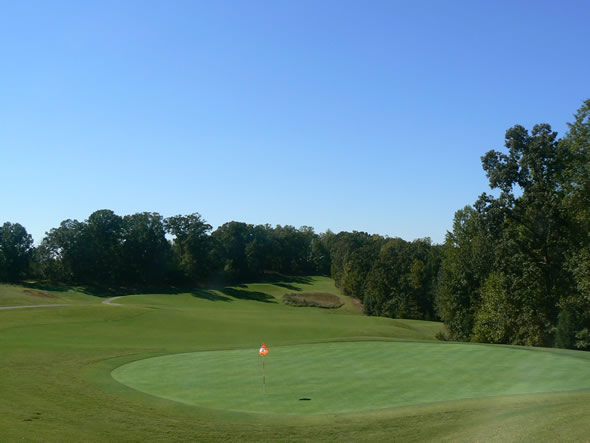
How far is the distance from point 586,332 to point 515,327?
772 cm

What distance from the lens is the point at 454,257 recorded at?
61.0 metres

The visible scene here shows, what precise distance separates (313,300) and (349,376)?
76.1 meters

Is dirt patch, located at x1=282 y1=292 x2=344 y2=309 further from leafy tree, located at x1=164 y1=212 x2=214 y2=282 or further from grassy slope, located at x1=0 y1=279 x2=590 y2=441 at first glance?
grassy slope, located at x1=0 y1=279 x2=590 y2=441

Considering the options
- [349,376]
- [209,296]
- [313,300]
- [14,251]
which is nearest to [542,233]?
[349,376]

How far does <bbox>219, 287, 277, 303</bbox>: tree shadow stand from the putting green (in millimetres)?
69031

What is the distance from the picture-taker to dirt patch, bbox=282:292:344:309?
290ft

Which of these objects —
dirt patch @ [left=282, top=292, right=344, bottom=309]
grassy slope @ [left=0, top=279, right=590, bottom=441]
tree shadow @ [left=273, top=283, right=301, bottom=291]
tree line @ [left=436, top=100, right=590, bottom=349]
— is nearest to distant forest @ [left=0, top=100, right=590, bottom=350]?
tree line @ [left=436, top=100, right=590, bottom=349]

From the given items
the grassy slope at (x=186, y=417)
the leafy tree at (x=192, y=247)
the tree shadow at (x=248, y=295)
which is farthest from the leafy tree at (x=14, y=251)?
the grassy slope at (x=186, y=417)

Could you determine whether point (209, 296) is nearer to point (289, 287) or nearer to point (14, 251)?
point (289, 287)

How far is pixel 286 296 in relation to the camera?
90.9 meters

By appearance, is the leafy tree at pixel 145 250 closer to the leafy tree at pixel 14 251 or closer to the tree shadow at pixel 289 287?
the leafy tree at pixel 14 251

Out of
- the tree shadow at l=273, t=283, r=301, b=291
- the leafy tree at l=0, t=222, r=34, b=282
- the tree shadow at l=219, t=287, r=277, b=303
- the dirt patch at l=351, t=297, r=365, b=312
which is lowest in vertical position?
the dirt patch at l=351, t=297, r=365, b=312

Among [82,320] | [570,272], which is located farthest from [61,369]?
[570,272]

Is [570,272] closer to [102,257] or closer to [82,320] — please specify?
[82,320]
